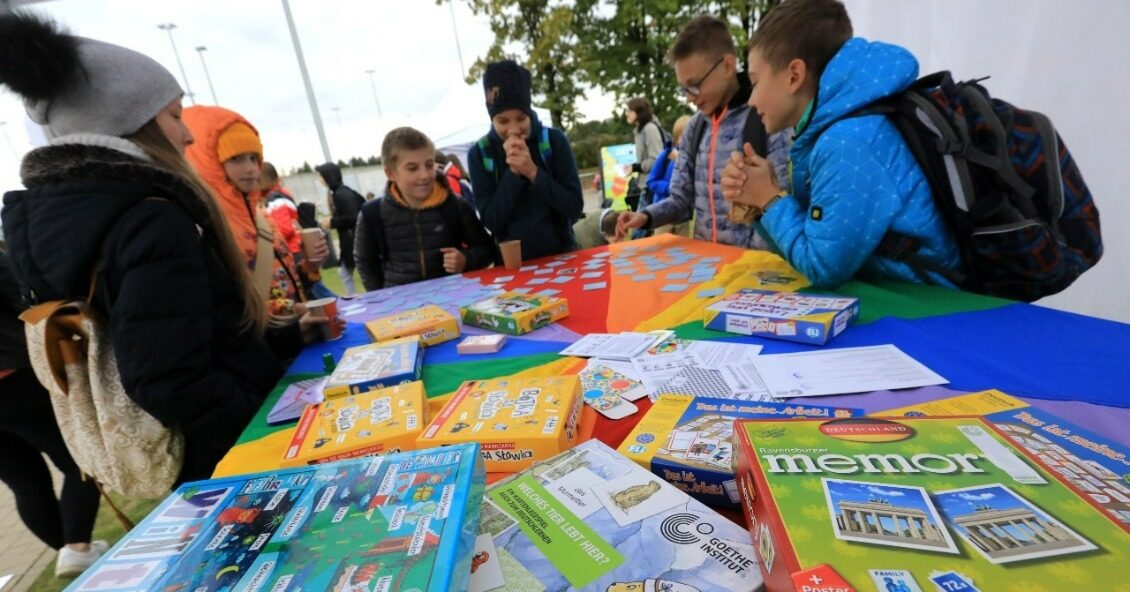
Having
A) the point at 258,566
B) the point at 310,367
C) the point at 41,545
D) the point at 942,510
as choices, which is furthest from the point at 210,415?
the point at 41,545

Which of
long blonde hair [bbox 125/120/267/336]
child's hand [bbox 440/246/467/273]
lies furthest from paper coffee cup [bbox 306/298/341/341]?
child's hand [bbox 440/246/467/273]

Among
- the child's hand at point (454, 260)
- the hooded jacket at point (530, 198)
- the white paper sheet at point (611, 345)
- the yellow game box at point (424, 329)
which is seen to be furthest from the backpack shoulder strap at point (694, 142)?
the yellow game box at point (424, 329)

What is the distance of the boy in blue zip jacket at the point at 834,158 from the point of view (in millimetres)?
1232

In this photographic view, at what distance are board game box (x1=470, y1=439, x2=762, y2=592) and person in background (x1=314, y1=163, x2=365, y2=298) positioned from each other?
4.93 m

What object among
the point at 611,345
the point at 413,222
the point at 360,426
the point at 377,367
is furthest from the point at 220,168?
the point at 611,345

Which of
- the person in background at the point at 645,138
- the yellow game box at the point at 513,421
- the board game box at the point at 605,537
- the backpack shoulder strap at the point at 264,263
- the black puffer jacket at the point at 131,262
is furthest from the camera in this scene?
the person in background at the point at 645,138

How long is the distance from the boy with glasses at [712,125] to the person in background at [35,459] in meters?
2.29

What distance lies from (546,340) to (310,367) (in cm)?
73

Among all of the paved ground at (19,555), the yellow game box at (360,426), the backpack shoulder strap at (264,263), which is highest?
the backpack shoulder strap at (264,263)

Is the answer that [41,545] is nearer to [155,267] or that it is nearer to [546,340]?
[155,267]

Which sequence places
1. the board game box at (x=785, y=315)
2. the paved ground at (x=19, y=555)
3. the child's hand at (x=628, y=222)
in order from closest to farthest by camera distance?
1. the board game box at (x=785, y=315)
2. the paved ground at (x=19, y=555)
3. the child's hand at (x=628, y=222)

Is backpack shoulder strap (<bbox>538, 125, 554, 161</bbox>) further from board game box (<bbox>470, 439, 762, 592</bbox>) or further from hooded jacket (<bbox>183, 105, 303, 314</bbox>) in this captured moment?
board game box (<bbox>470, 439, 762, 592</bbox>)

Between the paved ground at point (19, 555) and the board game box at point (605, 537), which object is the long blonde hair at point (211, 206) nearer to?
the board game box at point (605, 537)

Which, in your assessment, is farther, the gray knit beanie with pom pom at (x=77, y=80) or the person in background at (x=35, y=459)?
the person in background at (x=35, y=459)
